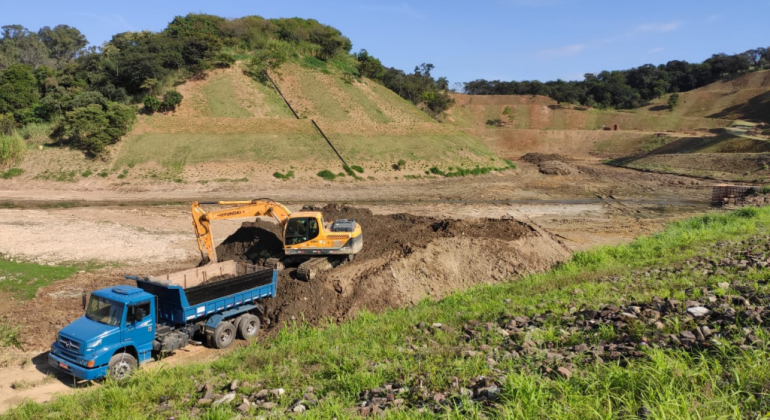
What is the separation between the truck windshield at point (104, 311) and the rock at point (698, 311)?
1127 centimetres

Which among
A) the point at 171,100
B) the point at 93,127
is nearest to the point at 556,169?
the point at 171,100

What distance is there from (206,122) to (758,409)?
50.7 meters

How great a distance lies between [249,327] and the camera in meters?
12.8

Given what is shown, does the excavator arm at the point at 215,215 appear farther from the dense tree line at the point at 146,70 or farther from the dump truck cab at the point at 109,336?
the dense tree line at the point at 146,70

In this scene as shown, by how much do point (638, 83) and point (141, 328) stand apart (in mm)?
128565

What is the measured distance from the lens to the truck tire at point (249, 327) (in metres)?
12.6

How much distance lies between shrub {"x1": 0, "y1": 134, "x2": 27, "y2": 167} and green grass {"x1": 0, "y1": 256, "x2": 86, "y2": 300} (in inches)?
1096

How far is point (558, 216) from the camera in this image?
31.6 m

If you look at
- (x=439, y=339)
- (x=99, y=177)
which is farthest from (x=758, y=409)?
(x=99, y=177)

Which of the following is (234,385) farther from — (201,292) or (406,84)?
(406,84)

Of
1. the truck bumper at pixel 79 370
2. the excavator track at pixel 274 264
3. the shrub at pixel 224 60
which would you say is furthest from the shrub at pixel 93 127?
the truck bumper at pixel 79 370

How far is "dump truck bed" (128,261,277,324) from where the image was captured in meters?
11.3

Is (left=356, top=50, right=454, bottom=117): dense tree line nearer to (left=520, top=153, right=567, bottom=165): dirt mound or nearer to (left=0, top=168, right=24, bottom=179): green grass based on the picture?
(left=520, top=153, right=567, bottom=165): dirt mound

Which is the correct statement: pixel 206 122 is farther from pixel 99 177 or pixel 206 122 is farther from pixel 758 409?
pixel 758 409
